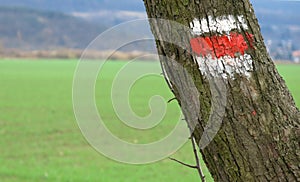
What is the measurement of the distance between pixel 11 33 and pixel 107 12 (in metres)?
41.7

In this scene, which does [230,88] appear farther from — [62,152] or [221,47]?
[62,152]

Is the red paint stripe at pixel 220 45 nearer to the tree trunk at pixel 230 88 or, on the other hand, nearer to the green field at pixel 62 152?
the tree trunk at pixel 230 88

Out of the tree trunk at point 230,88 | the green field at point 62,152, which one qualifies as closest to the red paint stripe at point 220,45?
the tree trunk at point 230,88

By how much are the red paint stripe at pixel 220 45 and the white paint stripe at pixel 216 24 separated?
14mm

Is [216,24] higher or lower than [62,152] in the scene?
higher

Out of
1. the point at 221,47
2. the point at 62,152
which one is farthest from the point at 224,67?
the point at 62,152

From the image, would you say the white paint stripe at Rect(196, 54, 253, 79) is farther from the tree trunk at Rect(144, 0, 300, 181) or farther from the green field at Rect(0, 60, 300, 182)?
the green field at Rect(0, 60, 300, 182)

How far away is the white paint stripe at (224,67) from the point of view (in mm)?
1337

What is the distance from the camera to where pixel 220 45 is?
1350 mm

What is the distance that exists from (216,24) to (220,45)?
5 cm

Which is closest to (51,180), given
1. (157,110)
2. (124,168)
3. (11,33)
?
(124,168)

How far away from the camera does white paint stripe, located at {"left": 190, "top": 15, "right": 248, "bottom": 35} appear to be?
133cm

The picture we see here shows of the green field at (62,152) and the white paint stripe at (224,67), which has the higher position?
the white paint stripe at (224,67)

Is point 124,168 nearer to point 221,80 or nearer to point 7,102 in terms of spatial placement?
point 221,80
